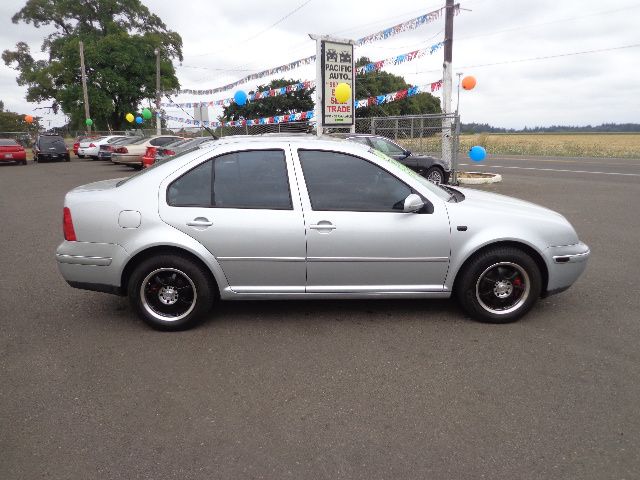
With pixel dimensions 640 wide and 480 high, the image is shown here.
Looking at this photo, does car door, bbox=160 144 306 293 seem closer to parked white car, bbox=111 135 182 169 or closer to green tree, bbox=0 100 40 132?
parked white car, bbox=111 135 182 169

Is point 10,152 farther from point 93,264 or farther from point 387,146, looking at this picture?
point 93,264

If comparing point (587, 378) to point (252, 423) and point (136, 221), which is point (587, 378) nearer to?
point (252, 423)

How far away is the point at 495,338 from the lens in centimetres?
407

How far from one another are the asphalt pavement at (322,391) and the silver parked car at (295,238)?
335mm

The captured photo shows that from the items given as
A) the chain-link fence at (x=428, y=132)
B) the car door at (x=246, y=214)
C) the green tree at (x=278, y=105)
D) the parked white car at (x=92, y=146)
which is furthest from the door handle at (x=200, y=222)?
the green tree at (x=278, y=105)

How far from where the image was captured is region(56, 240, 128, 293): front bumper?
412cm

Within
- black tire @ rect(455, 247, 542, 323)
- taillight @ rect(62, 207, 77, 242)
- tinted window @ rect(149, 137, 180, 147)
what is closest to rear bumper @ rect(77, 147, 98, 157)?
tinted window @ rect(149, 137, 180, 147)

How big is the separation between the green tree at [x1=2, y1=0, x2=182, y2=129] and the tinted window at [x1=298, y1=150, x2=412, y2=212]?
145 ft

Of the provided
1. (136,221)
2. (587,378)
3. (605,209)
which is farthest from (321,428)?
(605,209)

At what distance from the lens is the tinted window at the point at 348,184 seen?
415cm

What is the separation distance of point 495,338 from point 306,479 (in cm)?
217

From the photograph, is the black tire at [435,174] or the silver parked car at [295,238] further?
the black tire at [435,174]

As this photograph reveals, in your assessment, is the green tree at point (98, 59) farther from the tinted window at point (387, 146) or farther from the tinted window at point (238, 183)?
the tinted window at point (238, 183)

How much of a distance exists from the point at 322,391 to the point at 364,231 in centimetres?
133
